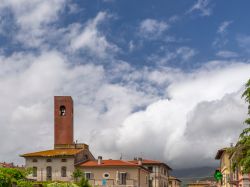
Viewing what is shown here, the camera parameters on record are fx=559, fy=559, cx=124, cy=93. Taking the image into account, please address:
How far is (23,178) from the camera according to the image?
3161cm

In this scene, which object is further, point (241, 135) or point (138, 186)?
point (138, 186)

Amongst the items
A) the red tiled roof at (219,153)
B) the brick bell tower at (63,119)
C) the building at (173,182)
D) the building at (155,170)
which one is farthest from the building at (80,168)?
the building at (173,182)

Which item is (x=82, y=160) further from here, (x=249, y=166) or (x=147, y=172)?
(x=249, y=166)

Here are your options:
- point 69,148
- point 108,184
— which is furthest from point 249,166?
point 69,148

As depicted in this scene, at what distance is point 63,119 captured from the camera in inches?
3907

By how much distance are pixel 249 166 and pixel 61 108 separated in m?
69.2

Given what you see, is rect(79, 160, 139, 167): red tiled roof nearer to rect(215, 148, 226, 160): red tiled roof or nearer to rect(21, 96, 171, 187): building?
rect(21, 96, 171, 187): building

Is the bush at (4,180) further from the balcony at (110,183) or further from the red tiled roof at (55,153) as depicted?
the balcony at (110,183)

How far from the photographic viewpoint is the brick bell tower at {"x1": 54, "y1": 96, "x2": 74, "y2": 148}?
323 ft

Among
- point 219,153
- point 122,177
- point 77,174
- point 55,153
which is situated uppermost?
point 55,153

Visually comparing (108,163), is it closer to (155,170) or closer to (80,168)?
(80,168)

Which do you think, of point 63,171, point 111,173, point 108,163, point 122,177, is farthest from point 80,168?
point 122,177

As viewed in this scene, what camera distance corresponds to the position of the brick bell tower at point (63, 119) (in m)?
98.3

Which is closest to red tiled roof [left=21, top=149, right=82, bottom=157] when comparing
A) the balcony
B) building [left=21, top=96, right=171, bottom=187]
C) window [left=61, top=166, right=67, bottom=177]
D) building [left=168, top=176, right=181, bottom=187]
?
building [left=21, top=96, right=171, bottom=187]
